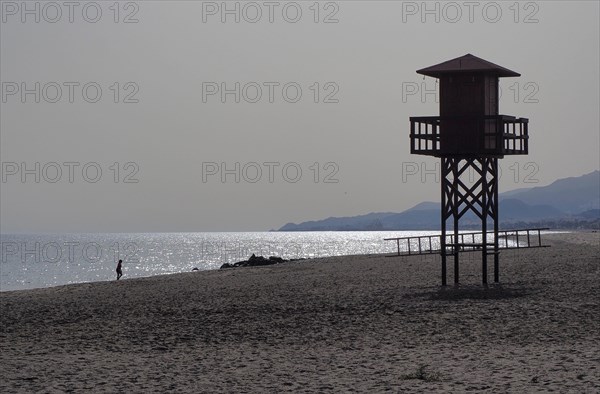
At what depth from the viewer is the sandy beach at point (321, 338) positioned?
53.8 ft

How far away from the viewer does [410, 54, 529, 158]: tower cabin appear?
3177 cm

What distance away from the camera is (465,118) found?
3189cm

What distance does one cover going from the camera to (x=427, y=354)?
61.5 feet

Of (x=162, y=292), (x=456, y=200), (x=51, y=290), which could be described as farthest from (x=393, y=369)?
(x=51, y=290)

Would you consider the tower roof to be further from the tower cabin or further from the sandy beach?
the sandy beach

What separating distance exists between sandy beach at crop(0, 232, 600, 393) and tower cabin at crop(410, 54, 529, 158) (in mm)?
5054

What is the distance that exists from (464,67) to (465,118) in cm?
184

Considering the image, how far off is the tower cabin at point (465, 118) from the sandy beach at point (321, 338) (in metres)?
5.05


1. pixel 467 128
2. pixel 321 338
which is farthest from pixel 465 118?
pixel 321 338

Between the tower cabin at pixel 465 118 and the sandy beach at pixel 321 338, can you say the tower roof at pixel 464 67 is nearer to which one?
the tower cabin at pixel 465 118

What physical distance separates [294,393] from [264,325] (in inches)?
348

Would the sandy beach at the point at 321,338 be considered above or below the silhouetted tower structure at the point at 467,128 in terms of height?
below

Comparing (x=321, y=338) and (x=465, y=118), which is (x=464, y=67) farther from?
(x=321, y=338)

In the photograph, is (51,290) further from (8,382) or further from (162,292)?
(8,382)
